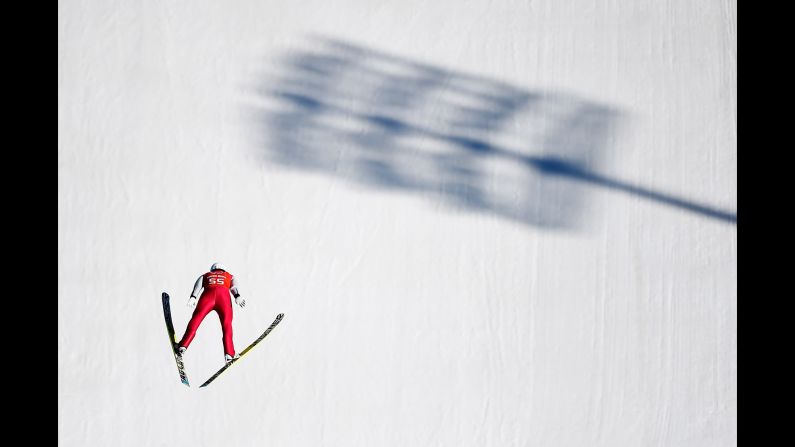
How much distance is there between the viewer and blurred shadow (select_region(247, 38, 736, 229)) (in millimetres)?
1167

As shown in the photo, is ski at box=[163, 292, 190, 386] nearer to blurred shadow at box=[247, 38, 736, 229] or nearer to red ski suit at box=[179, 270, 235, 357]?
red ski suit at box=[179, 270, 235, 357]

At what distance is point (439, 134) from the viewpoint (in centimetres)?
118

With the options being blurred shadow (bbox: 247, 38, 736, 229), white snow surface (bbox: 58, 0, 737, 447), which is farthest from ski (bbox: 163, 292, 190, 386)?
blurred shadow (bbox: 247, 38, 736, 229)

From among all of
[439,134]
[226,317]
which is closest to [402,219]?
[439,134]

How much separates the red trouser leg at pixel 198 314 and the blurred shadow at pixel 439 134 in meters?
0.26

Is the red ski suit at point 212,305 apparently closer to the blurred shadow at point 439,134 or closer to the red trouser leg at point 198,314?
the red trouser leg at point 198,314

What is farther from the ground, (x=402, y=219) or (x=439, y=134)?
(x=439, y=134)

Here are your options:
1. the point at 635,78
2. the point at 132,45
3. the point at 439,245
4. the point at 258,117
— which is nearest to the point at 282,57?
the point at 258,117

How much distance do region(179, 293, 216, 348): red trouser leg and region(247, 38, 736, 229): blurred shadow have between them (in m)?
0.26

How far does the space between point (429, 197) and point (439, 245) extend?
0.28 ft

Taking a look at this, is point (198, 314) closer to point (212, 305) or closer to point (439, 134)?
point (212, 305)

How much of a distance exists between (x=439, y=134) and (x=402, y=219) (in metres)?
0.16

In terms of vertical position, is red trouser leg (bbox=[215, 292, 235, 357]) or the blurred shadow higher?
the blurred shadow

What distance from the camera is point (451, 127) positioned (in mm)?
1186
